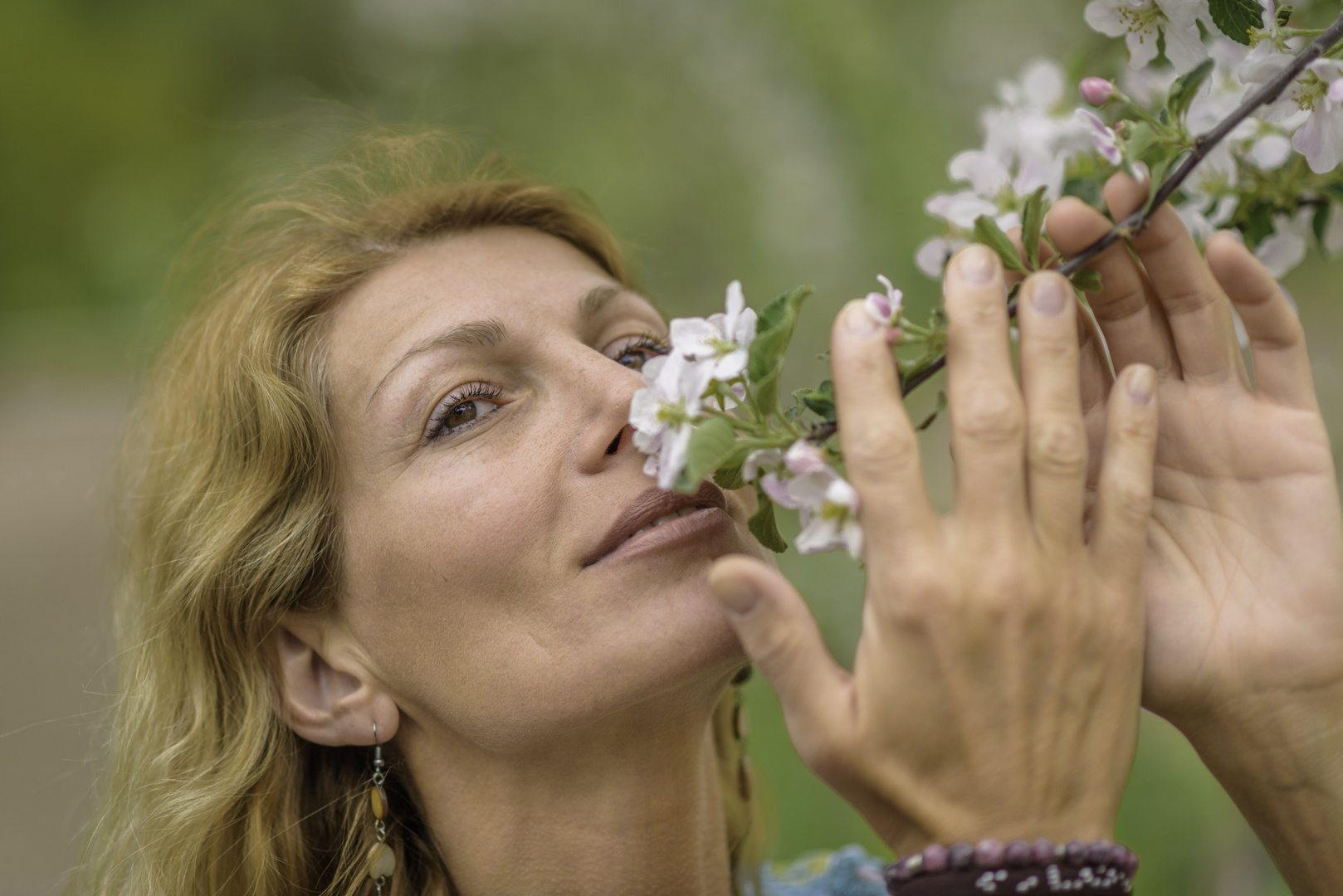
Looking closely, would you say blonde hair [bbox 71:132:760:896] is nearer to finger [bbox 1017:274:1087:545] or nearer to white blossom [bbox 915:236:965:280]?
white blossom [bbox 915:236:965:280]

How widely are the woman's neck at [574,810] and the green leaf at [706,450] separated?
61 cm

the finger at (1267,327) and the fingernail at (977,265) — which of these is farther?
the finger at (1267,327)

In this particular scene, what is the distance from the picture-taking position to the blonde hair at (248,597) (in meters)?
1.69

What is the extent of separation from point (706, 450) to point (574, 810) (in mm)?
821

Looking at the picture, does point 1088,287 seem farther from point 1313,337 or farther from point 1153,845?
point 1313,337

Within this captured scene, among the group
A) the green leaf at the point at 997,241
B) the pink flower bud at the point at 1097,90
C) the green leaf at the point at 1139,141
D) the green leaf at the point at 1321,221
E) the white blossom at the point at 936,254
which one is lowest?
the green leaf at the point at 997,241

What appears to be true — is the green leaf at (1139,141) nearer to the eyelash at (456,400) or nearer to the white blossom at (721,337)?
the white blossom at (721,337)

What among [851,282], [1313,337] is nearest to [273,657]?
[851,282]

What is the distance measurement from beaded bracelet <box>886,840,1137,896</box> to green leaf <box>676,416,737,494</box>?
48 cm

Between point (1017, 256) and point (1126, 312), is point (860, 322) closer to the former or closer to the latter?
point (1017, 256)

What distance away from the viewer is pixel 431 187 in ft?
6.44

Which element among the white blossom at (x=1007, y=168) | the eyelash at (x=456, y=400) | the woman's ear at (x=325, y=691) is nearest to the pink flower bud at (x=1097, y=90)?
the white blossom at (x=1007, y=168)

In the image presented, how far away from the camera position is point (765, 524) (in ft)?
4.16

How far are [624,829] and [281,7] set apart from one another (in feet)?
29.7
